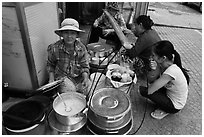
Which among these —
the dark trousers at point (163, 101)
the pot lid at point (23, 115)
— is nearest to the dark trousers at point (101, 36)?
the dark trousers at point (163, 101)

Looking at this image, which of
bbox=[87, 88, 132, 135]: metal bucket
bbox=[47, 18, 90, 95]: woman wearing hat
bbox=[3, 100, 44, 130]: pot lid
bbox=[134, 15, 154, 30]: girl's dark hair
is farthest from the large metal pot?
bbox=[134, 15, 154, 30]: girl's dark hair

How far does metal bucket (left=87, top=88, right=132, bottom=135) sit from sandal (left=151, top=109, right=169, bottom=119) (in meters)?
0.42

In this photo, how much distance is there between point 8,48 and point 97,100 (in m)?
1.08

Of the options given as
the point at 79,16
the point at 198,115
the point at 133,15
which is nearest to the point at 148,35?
the point at 198,115

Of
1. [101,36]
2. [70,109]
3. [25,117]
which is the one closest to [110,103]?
[70,109]

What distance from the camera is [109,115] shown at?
1.50 meters

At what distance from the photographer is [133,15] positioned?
472 cm

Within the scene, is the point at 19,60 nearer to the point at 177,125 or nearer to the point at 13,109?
the point at 13,109

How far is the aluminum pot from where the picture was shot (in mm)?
1562

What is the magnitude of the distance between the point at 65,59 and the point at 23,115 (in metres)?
0.73

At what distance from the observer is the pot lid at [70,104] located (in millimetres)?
1623

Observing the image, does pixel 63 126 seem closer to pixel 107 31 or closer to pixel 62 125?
pixel 62 125

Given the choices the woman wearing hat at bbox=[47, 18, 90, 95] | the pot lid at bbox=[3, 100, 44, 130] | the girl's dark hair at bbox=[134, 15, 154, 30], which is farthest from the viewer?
the girl's dark hair at bbox=[134, 15, 154, 30]

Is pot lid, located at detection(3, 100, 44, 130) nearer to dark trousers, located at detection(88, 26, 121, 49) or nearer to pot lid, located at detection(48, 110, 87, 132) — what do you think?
pot lid, located at detection(48, 110, 87, 132)
